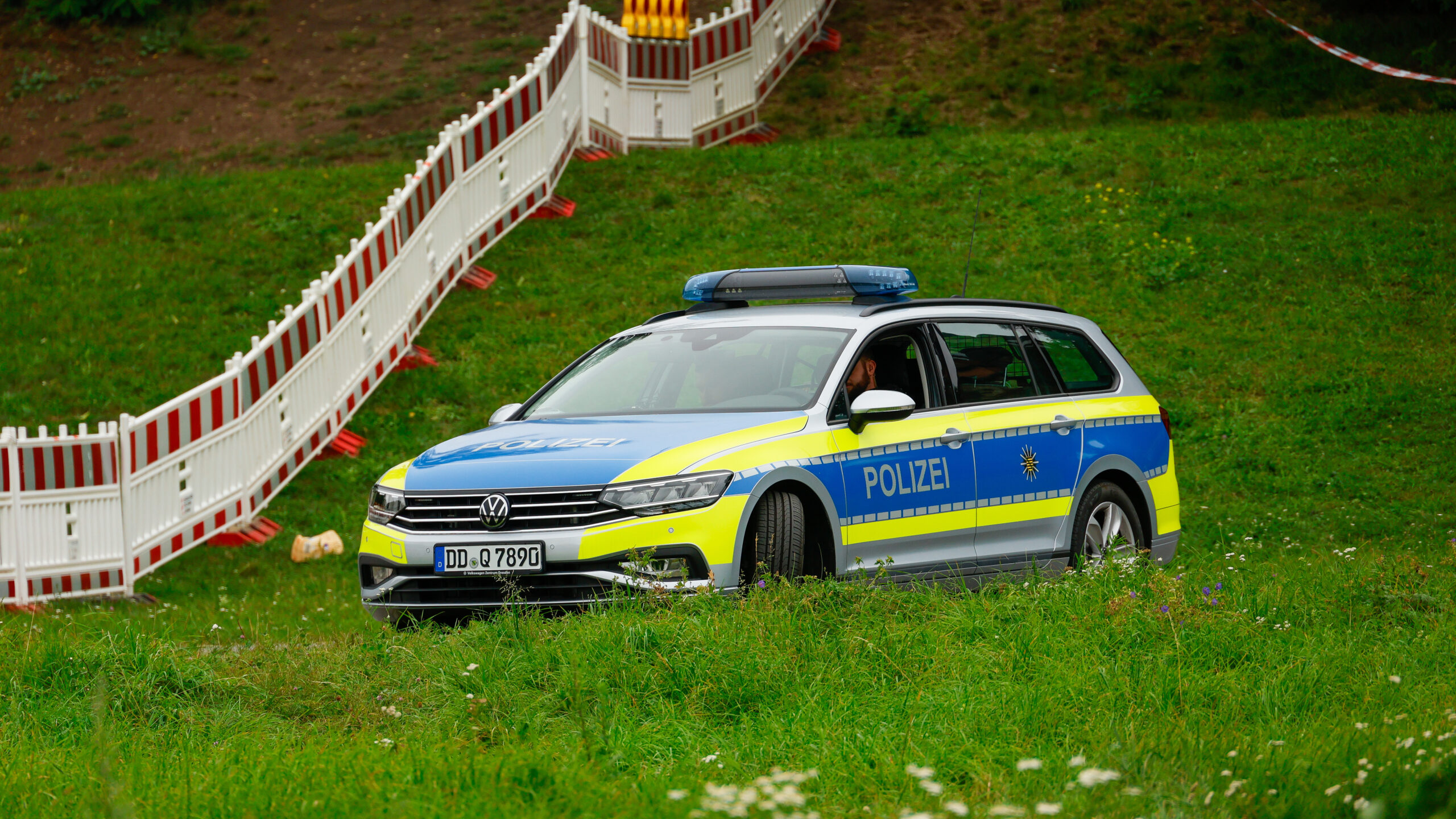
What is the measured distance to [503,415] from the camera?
7605mm

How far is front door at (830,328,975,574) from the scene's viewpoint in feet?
21.7

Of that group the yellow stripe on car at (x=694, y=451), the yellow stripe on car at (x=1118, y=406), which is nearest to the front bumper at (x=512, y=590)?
→ the yellow stripe on car at (x=694, y=451)

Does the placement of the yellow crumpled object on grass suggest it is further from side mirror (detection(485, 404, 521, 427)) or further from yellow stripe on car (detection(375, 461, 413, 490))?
yellow stripe on car (detection(375, 461, 413, 490))

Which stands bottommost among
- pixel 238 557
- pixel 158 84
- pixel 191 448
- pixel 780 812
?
pixel 238 557

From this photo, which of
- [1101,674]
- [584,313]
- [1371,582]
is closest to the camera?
[1101,674]

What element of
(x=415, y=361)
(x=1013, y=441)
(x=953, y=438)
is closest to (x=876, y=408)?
(x=953, y=438)

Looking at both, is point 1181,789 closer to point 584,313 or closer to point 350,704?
point 350,704

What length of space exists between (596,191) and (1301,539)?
1036cm

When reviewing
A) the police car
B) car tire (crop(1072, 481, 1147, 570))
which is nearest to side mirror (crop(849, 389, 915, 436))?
the police car

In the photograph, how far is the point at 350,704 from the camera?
5.03 m

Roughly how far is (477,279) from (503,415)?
27.0ft

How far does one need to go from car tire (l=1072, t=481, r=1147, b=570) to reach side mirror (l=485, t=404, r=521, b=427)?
9.87 ft

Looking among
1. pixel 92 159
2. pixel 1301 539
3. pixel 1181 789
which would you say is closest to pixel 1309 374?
pixel 1301 539

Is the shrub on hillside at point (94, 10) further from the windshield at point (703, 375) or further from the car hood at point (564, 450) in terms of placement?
the car hood at point (564, 450)
